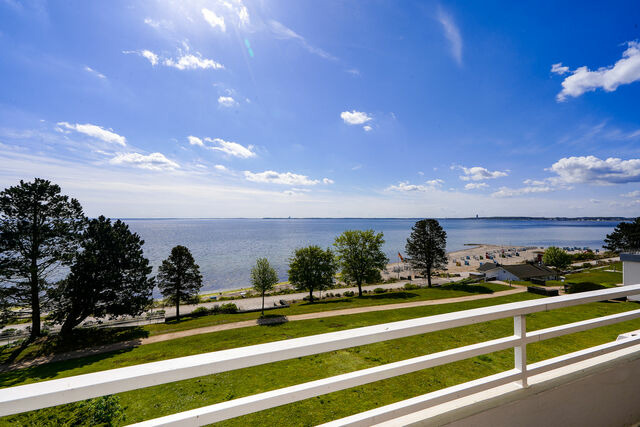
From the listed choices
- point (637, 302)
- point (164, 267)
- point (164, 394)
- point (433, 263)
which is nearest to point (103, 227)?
point (164, 267)

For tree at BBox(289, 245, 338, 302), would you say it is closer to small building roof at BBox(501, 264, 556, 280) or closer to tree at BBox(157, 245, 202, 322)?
tree at BBox(157, 245, 202, 322)

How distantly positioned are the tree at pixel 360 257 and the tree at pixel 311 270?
2.14 meters

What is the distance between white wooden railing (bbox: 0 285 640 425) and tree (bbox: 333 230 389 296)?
2844 cm

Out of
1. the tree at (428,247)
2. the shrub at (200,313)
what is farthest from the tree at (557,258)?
the shrub at (200,313)

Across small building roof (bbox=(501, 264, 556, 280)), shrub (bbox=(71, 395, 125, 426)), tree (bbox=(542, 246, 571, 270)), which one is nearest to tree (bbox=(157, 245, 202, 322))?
shrub (bbox=(71, 395, 125, 426))

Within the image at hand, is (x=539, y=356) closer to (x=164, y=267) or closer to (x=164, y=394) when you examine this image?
(x=164, y=394)

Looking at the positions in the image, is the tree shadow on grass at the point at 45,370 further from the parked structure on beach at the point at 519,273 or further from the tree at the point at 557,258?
the tree at the point at 557,258

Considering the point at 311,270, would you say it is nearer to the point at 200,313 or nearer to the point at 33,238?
the point at 200,313

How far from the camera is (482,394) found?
1938mm

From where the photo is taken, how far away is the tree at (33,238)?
52.2ft

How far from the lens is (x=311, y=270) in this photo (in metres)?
28.4

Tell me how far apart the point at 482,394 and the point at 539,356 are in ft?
31.1

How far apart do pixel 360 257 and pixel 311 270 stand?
6170mm

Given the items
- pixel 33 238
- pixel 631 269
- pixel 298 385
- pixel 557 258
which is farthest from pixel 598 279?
pixel 33 238
